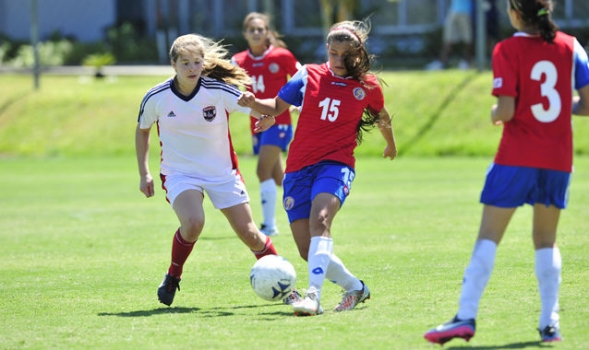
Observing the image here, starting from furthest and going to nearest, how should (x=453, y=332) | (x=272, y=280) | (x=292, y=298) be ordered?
1. (x=292, y=298)
2. (x=272, y=280)
3. (x=453, y=332)

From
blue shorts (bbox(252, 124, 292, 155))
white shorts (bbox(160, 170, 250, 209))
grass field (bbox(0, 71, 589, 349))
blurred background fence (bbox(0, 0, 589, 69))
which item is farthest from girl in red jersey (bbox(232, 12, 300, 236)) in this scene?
blurred background fence (bbox(0, 0, 589, 69))

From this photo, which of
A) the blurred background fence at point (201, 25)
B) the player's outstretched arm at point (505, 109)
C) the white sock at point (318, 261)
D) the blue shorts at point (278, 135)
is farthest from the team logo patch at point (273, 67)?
the blurred background fence at point (201, 25)

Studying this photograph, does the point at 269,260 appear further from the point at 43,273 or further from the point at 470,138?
the point at 470,138

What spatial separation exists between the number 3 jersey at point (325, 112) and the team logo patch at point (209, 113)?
2.06ft

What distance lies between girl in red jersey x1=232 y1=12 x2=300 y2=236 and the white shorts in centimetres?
348

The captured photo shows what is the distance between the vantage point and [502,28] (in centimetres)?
2214

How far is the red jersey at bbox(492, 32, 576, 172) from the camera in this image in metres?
5.25

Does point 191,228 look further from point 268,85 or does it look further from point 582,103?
point 268,85

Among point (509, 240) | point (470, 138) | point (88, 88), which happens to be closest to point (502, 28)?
point (470, 138)

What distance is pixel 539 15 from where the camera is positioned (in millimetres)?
5250

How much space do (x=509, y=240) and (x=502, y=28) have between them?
13495mm

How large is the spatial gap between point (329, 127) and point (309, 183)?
40cm

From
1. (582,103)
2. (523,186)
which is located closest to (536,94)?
(582,103)

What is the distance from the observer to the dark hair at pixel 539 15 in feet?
17.3
